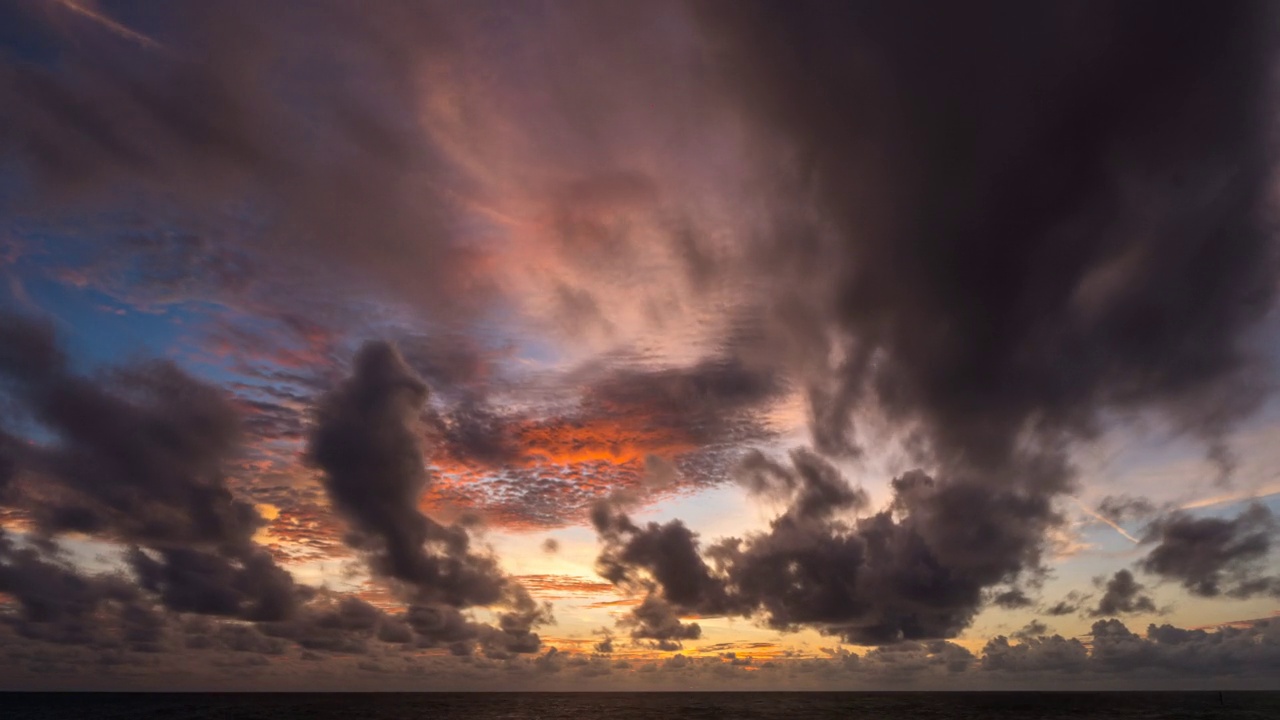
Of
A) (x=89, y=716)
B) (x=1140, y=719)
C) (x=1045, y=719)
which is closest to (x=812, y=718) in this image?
(x=1045, y=719)

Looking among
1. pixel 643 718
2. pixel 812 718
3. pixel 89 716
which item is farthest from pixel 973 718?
pixel 89 716

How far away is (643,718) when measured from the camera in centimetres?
19062

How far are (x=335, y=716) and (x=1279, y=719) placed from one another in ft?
826

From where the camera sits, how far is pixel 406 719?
192 meters

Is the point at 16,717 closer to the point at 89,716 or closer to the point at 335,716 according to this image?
the point at 89,716

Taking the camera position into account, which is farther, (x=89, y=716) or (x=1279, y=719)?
(x=89, y=716)

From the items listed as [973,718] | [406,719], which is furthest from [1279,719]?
[406,719]

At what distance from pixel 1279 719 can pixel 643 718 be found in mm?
162561

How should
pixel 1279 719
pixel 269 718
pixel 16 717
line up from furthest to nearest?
pixel 16 717
pixel 269 718
pixel 1279 719

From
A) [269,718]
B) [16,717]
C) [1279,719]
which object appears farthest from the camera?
[16,717]

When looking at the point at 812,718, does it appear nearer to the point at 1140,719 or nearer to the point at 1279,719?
the point at 1140,719

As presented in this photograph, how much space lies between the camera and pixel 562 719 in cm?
18350

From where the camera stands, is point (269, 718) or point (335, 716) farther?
point (335, 716)

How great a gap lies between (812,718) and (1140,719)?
8230 cm
